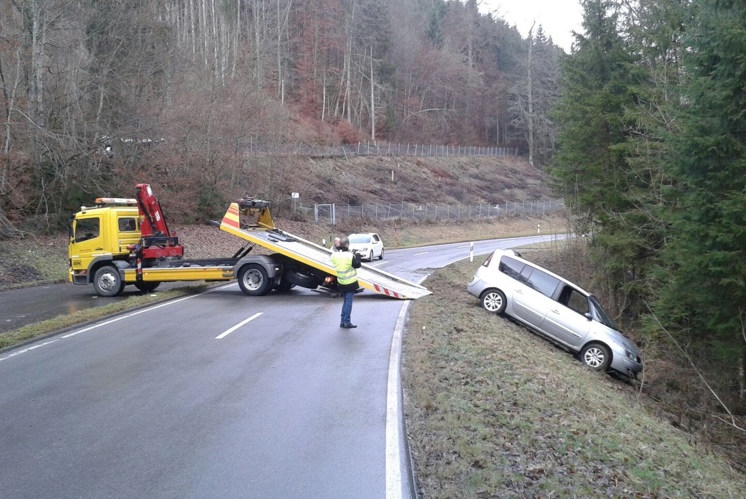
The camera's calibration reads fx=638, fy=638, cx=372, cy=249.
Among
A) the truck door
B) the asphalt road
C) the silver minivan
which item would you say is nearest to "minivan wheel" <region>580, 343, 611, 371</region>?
the silver minivan

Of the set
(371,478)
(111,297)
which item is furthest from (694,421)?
(111,297)

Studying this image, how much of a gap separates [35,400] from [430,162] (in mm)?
67935

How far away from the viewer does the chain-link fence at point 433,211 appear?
49344 millimetres

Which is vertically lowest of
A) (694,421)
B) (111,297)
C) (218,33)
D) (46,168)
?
(694,421)

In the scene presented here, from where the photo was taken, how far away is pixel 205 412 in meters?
7.14

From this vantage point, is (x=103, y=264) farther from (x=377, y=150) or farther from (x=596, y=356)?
(x=377, y=150)

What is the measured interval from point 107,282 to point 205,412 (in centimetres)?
1271

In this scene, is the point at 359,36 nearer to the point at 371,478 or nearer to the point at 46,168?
the point at 46,168

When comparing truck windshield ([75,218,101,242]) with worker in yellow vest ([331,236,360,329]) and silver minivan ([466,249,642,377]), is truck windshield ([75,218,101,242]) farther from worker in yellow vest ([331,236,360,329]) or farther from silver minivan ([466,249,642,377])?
silver minivan ([466,249,642,377])

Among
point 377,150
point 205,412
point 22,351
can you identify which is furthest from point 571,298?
point 377,150

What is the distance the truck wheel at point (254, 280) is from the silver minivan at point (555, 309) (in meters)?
5.49

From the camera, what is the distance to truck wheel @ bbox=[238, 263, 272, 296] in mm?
17203

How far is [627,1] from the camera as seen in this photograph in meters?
23.4

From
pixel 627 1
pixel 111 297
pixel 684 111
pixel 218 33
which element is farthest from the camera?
pixel 218 33
